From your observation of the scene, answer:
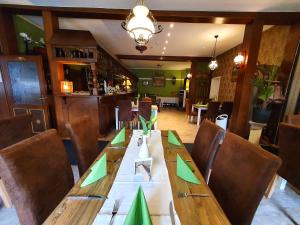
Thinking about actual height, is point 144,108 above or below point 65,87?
below

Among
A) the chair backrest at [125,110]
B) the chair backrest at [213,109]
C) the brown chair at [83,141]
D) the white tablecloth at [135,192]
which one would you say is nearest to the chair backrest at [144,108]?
the chair backrest at [125,110]

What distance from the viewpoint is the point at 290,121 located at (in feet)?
5.72

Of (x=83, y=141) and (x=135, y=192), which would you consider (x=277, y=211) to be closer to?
(x=135, y=192)

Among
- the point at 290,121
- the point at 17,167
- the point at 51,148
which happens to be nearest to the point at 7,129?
the point at 51,148

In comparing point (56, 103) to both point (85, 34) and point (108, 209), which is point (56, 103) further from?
point (108, 209)

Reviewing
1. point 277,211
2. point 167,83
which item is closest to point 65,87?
point 277,211

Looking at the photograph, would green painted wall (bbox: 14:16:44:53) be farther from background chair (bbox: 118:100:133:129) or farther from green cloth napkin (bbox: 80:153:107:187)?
green cloth napkin (bbox: 80:153:107:187)

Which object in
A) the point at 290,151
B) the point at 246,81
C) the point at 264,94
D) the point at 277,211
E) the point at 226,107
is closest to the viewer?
the point at 290,151

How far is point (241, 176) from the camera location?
81cm

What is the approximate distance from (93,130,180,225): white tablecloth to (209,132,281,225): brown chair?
0.39 metres

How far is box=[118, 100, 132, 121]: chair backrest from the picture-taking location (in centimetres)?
366

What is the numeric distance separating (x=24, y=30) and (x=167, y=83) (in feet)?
29.2

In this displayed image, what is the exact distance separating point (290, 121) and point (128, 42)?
4.66 m

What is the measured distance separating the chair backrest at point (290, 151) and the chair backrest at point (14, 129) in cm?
276
